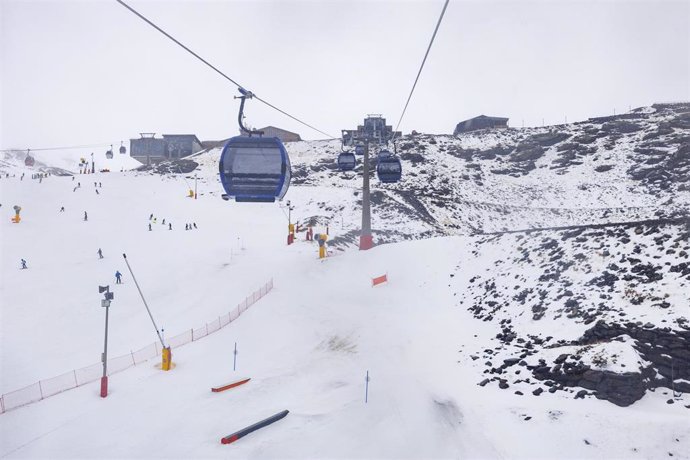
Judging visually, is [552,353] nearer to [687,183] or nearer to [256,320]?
[256,320]

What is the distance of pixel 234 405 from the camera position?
41.8 ft

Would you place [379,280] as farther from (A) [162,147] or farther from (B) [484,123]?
(A) [162,147]

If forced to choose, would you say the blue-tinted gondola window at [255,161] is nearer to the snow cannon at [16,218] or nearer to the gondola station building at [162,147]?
the snow cannon at [16,218]

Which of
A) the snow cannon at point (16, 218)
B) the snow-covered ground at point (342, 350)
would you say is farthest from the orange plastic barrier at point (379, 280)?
the snow cannon at point (16, 218)

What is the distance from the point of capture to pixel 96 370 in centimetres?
1644

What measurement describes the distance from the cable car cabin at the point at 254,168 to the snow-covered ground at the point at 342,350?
6997 millimetres

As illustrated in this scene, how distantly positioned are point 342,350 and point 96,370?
10.3 m

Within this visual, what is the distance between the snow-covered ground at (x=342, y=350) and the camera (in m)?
10.1

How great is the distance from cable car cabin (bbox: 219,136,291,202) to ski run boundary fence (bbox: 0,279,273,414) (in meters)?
8.22

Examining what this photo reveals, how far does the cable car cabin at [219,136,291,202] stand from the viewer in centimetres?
1480

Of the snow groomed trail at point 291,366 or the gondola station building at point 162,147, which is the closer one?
the snow groomed trail at point 291,366

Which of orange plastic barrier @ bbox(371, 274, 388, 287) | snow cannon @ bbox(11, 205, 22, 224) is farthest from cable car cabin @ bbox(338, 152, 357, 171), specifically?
snow cannon @ bbox(11, 205, 22, 224)

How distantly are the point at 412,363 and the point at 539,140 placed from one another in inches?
2687

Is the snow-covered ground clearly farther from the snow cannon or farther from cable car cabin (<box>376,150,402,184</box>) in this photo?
the snow cannon
